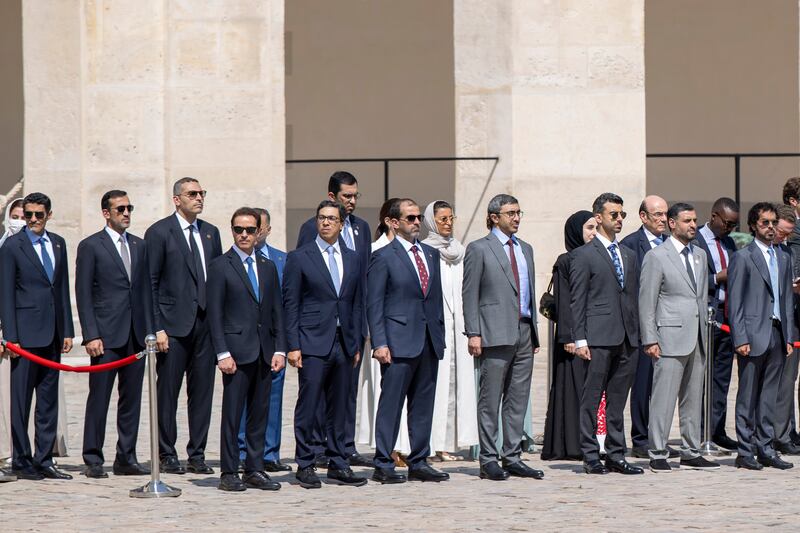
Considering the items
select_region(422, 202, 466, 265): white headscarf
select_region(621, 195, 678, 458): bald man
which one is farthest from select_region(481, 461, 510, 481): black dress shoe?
select_region(422, 202, 466, 265): white headscarf

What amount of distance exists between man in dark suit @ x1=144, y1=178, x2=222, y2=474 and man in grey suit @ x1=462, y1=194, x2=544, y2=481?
1.73 metres

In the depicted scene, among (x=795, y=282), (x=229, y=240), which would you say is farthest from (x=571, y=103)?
(x=795, y=282)

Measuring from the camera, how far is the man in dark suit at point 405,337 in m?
11.0

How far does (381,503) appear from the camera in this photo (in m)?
10.1

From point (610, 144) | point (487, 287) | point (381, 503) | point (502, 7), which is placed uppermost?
point (502, 7)

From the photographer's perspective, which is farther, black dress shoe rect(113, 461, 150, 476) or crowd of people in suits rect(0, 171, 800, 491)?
black dress shoe rect(113, 461, 150, 476)

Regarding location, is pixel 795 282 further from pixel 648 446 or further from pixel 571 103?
pixel 571 103

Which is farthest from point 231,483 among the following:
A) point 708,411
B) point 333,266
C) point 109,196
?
point 708,411

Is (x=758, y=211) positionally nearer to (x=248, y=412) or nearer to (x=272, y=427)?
(x=272, y=427)

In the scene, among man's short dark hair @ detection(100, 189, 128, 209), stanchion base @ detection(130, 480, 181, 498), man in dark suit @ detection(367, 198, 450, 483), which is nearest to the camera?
stanchion base @ detection(130, 480, 181, 498)

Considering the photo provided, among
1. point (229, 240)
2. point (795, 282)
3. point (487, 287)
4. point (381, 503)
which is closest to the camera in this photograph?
point (381, 503)

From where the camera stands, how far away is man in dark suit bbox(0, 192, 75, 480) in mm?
11117

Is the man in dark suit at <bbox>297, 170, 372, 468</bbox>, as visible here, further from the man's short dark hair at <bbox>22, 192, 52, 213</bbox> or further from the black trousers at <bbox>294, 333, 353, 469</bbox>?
the man's short dark hair at <bbox>22, 192, 52, 213</bbox>

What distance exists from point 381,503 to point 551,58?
8.84m
